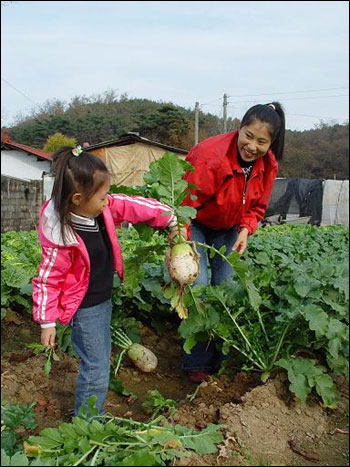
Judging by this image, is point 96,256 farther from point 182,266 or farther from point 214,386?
point 214,386

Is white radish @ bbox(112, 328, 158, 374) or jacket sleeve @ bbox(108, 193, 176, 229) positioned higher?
jacket sleeve @ bbox(108, 193, 176, 229)

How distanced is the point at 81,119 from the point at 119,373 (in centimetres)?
401

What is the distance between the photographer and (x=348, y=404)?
2.37m

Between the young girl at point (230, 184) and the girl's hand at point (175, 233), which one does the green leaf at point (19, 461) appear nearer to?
the girl's hand at point (175, 233)

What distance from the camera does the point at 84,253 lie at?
86.9 inches

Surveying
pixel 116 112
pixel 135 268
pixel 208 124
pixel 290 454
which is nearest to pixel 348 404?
pixel 290 454

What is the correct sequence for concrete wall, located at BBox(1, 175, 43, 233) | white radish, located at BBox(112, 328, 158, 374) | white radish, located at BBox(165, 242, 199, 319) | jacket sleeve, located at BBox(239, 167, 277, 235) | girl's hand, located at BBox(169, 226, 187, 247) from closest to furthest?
white radish, located at BBox(165, 242, 199, 319) → girl's hand, located at BBox(169, 226, 187, 247) → jacket sleeve, located at BBox(239, 167, 277, 235) → white radish, located at BBox(112, 328, 158, 374) → concrete wall, located at BBox(1, 175, 43, 233)

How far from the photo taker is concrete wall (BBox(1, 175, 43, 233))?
880cm

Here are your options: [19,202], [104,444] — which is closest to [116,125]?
[19,202]

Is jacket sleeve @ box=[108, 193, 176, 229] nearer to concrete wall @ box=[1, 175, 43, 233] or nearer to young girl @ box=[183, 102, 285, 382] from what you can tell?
young girl @ box=[183, 102, 285, 382]

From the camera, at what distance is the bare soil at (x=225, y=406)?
1.97m

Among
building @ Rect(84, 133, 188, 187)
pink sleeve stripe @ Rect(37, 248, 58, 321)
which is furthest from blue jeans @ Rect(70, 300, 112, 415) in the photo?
building @ Rect(84, 133, 188, 187)

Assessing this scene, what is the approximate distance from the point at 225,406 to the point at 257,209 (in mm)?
1291

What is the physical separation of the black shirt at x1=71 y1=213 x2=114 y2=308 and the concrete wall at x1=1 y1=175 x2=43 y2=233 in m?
6.60
